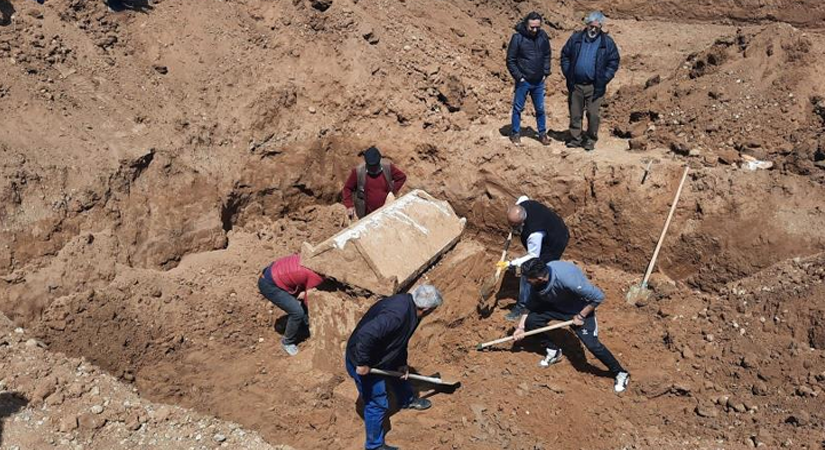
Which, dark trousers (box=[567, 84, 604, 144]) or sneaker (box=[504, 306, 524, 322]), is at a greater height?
dark trousers (box=[567, 84, 604, 144])

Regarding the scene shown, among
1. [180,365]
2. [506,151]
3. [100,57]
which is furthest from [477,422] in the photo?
[100,57]

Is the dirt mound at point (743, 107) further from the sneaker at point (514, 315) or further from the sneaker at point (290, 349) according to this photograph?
the sneaker at point (290, 349)

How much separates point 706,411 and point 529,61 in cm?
431

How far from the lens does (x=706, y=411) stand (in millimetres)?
6188

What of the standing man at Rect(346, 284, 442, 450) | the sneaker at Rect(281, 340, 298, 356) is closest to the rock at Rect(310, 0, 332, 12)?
the sneaker at Rect(281, 340, 298, 356)

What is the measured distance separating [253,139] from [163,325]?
8.80 feet

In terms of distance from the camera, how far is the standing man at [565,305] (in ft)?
20.2

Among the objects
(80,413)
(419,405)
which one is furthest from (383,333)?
(80,413)

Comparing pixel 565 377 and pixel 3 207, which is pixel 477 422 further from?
pixel 3 207

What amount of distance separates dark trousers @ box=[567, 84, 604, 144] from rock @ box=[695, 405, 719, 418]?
3.64 metres

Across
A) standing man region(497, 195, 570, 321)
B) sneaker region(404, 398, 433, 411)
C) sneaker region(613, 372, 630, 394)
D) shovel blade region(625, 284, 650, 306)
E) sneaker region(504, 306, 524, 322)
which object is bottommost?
sneaker region(404, 398, 433, 411)

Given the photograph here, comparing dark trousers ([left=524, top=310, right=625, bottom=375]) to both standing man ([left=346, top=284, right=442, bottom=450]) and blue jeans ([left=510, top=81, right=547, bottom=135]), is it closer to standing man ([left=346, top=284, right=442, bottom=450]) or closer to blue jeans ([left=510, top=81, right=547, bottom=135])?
standing man ([left=346, top=284, right=442, bottom=450])

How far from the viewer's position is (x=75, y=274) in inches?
265

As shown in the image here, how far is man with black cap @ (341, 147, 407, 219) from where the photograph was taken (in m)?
7.54
